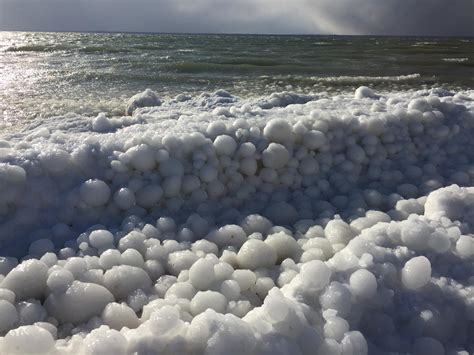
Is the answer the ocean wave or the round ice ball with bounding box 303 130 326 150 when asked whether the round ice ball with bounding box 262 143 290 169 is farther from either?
the ocean wave

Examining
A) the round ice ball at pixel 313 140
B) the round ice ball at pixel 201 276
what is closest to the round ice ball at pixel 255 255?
the round ice ball at pixel 201 276

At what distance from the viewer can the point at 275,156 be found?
1.70 metres

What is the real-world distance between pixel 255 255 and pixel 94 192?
0.54 metres

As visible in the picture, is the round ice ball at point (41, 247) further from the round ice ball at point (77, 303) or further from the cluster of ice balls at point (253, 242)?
the round ice ball at point (77, 303)

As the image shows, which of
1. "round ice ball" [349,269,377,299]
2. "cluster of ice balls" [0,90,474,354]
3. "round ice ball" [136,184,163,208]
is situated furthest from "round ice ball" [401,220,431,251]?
"round ice ball" [136,184,163,208]

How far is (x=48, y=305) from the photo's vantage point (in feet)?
3.58

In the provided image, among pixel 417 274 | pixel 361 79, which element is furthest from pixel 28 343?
pixel 361 79

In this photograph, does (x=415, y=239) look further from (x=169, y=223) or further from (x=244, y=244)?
(x=169, y=223)

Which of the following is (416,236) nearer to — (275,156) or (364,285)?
(364,285)

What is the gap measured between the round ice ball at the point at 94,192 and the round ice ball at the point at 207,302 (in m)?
0.54

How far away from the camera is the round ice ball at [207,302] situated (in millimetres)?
1056

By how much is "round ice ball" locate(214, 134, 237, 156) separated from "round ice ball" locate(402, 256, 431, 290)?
0.77m

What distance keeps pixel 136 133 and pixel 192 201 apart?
0.38m

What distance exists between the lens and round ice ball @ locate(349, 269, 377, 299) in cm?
103
